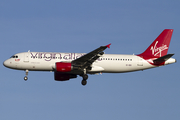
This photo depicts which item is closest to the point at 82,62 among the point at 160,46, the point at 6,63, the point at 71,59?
the point at 71,59

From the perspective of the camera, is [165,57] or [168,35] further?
[168,35]

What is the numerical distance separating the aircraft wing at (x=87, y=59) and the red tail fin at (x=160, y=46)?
9473 millimetres

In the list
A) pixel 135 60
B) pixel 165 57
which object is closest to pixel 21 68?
pixel 135 60

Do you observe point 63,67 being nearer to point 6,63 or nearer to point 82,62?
point 82,62

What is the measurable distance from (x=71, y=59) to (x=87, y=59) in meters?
3.24

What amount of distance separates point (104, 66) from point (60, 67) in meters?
7.15

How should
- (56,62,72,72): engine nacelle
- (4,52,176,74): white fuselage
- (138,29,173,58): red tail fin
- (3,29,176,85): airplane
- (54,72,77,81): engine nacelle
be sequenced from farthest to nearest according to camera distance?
1. (138,29,173,58): red tail fin
2. (54,72,77,81): engine nacelle
3. (4,52,176,74): white fuselage
4. (3,29,176,85): airplane
5. (56,62,72,72): engine nacelle

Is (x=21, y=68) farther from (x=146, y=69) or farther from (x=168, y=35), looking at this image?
(x=168, y=35)

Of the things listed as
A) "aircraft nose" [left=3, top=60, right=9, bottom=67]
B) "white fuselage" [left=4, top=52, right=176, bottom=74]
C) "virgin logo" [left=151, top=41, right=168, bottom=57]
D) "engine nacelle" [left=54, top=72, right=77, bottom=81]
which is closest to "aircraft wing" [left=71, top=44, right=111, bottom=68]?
"white fuselage" [left=4, top=52, right=176, bottom=74]

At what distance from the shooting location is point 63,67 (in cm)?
5244

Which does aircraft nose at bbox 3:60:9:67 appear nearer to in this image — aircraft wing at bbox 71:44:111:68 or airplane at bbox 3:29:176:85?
airplane at bbox 3:29:176:85

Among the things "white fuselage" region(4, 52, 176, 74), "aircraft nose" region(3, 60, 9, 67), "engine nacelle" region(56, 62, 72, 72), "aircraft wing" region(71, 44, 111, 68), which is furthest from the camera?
"aircraft nose" region(3, 60, 9, 67)

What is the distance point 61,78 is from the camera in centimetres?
5759

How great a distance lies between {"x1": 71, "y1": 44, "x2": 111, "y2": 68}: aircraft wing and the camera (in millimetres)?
50947
